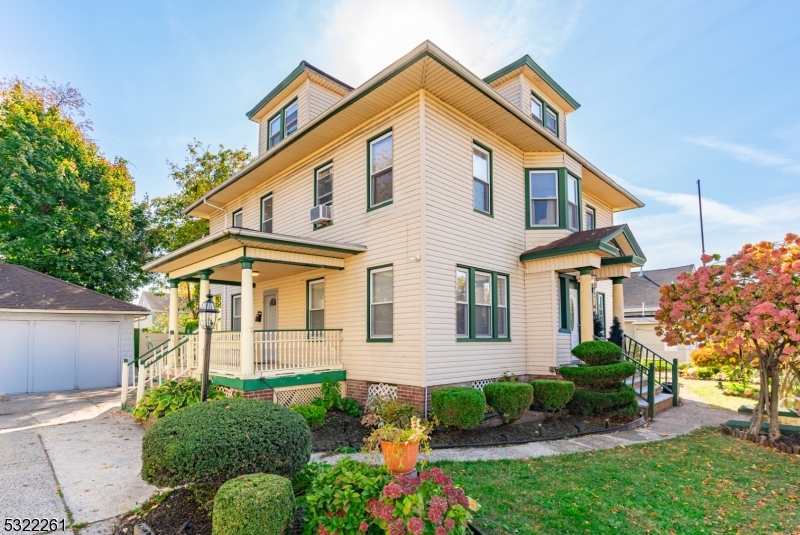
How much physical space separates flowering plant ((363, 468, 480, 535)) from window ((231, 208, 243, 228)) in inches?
514

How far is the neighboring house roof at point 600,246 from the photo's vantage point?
32.5 feet

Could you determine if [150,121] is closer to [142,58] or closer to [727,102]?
[142,58]

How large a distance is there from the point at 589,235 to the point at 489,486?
7239mm

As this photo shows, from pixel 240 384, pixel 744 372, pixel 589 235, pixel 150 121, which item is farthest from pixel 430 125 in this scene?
pixel 150 121

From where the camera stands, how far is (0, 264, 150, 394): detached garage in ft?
46.2

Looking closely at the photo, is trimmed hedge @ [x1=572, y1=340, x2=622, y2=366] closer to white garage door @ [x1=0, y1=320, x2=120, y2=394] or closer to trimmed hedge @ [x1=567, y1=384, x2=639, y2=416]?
trimmed hedge @ [x1=567, y1=384, x2=639, y2=416]

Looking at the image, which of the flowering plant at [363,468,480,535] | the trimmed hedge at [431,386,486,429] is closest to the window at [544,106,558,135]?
the trimmed hedge at [431,386,486,429]

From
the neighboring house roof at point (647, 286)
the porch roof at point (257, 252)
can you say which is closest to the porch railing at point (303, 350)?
the porch roof at point (257, 252)

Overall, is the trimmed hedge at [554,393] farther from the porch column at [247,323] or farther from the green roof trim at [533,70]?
the green roof trim at [533,70]

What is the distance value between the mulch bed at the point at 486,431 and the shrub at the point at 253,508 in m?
3.55

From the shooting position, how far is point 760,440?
7586mm

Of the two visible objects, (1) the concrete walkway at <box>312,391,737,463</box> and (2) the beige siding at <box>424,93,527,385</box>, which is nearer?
(1) the concrete walkway at <box>312,391,737,463</box>


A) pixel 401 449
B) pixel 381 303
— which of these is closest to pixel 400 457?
pixel 401 449

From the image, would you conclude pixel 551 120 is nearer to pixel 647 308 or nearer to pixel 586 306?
pixel 586 306
